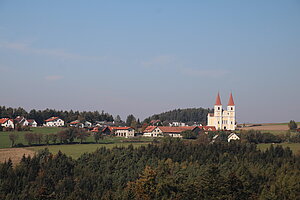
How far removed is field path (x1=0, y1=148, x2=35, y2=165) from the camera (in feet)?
233

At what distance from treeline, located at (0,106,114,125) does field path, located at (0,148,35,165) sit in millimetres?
80707

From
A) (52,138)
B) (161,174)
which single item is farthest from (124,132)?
(161,174)

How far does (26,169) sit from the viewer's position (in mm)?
64500

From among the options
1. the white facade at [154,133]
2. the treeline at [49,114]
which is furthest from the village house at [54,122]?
the white facade at [154,133]

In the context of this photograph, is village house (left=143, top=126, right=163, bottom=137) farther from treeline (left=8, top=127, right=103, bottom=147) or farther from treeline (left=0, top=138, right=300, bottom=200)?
treeline (left=0, top=138, right=300, bottom=200)

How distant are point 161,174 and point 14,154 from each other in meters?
30.7

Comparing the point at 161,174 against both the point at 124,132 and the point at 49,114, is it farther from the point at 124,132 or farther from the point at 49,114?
the point at 49,114

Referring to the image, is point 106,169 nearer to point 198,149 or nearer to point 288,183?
point 198,149

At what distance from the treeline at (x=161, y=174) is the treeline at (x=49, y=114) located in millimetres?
91356

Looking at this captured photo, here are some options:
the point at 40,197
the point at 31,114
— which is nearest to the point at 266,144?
the point at 40,197

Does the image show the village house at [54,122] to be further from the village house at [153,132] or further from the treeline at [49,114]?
the village house at [153,132]

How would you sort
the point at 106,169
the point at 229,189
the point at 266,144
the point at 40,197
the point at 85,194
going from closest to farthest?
1. the point at 229,189
2. the point at 40,197
3. the point at 85,194
4. the point at 106,169
5. the point at 266,144

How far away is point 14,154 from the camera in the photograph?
76062mm

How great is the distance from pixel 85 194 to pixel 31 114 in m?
116
